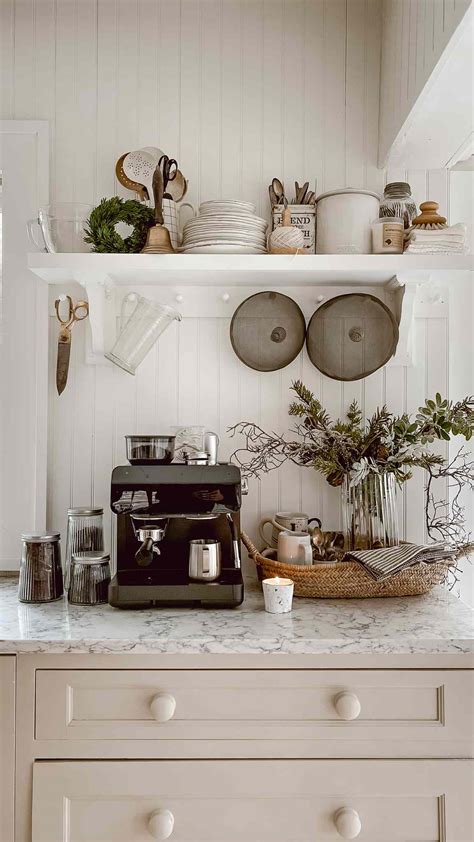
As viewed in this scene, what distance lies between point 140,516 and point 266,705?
524mm

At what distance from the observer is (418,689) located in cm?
147

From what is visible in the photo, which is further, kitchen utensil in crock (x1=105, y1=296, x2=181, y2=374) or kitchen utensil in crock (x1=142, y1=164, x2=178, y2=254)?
kitchen utensil in crock (x1=105, y1=296, x2=181, y2=374)

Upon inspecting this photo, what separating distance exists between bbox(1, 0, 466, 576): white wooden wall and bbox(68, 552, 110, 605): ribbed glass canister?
15.0 inches

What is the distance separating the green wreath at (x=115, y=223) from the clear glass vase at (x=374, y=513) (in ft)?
2.83

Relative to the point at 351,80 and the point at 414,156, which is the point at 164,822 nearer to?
the point at 414,156

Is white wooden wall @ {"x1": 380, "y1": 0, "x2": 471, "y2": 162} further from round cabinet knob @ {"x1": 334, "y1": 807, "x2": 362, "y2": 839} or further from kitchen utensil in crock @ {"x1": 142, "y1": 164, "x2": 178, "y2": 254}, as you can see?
round cabinet knob @ {"x1": 334, "y1": 807, "x2": 362, "y2": 839}

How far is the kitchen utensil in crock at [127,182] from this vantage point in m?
2.01

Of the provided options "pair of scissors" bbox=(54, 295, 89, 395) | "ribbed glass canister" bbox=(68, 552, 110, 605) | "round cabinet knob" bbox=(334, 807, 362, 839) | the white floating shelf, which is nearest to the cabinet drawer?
"round cabinet knob" bbox=(334, 807, 362, 839)

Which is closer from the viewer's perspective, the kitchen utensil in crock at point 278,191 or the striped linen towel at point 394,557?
the striped linen towel at point 394,557

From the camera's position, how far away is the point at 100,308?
6.42ft

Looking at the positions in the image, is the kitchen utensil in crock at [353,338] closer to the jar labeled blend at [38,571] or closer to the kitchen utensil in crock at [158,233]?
the kitchen utensil in crock at [158,233]

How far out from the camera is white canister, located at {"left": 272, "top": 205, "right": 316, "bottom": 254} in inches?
78.7

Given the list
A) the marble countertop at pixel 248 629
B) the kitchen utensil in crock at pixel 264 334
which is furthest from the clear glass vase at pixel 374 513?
the kitchen utensil in crock at pixel 264 334

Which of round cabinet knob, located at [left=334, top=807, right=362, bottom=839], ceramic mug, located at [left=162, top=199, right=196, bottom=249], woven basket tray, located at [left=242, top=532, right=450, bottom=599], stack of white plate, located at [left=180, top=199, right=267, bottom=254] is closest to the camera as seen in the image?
round cabinet knob, located at [left=334, top=807, right=362, bottom=839]
